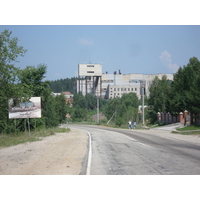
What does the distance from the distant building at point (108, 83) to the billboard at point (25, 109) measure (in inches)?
3965

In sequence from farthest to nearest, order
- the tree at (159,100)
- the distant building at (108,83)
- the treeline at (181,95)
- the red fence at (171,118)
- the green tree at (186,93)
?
the distant building at (108,83) → the tree at (159,100) → the red fence at (171,118) → the treeline at (181,95) → the green tree at (186,93)

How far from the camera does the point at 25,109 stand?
87.1ft

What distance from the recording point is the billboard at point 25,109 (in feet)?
83.9

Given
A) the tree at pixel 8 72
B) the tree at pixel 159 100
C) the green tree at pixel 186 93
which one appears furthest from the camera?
the tree at pixel 159 100

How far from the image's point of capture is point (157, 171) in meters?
8.80

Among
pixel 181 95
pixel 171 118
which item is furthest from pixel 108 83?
pixel 181 95

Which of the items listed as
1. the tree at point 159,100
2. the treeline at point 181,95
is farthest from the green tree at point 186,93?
the tree at point 159,100

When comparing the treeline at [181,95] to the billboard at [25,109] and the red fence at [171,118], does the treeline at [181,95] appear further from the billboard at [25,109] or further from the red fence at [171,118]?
the billboard at [25,109]

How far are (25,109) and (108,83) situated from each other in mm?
111420

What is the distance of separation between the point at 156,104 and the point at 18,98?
45.6 m

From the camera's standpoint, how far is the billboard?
25.6m
